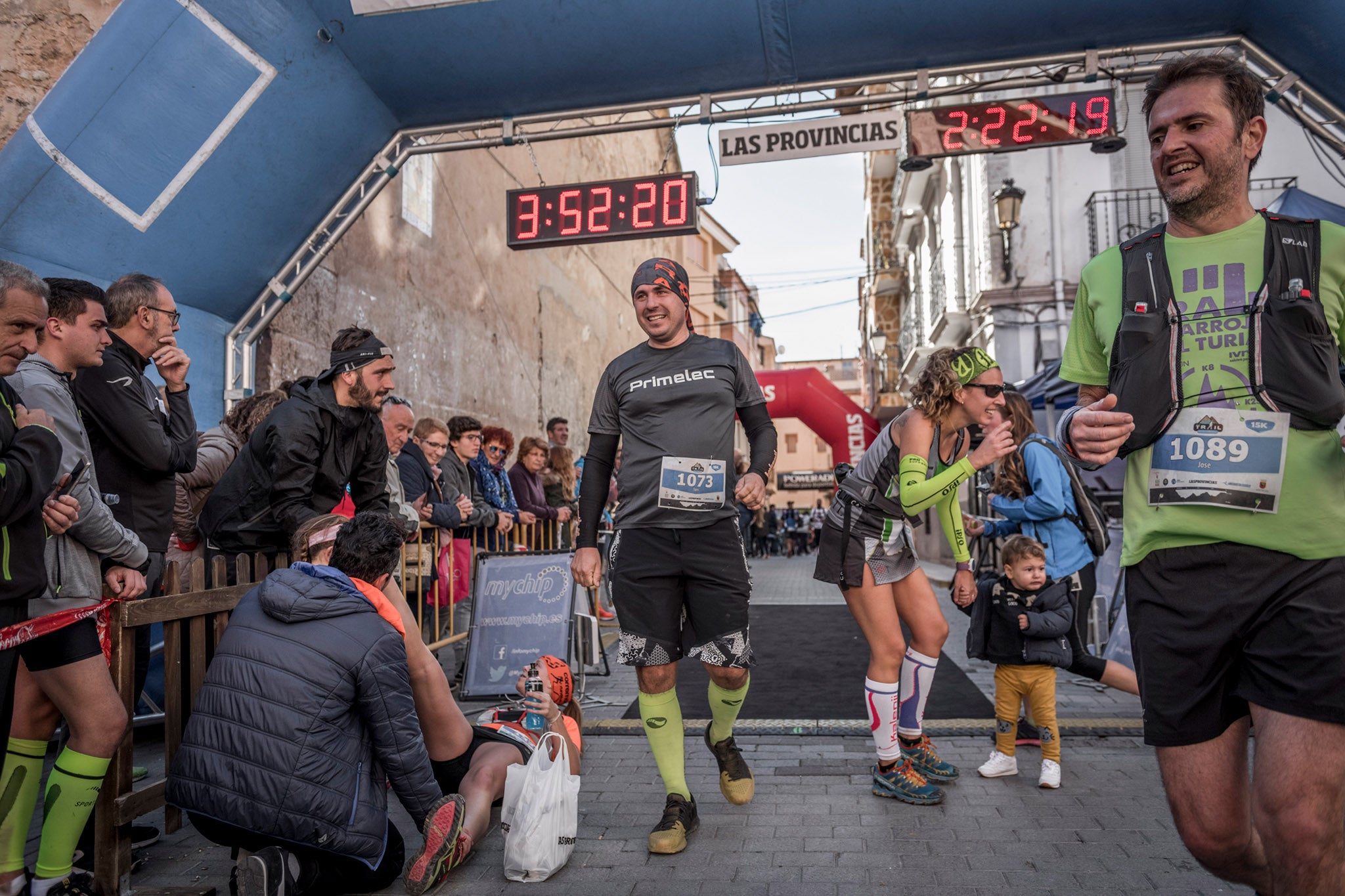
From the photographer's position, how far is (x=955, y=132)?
8.50 metres

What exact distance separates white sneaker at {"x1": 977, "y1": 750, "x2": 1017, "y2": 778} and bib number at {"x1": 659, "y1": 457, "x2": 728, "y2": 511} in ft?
6.17

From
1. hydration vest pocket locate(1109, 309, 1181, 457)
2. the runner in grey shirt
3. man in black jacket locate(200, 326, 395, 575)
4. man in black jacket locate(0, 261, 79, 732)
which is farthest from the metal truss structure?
hydration vest pocket locate(1109, 309, 1181, 457)

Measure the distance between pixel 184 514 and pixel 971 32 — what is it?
7.17 m

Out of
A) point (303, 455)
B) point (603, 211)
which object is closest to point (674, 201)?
point (603, 211)


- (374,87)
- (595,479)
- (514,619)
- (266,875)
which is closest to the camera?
(266,875)

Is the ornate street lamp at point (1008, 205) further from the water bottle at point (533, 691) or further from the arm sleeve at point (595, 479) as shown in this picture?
the water bottle at point (533, 691)

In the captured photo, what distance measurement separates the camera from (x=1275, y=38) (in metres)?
7.66

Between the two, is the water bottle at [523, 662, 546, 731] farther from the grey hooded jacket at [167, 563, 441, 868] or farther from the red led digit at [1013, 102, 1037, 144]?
the red led digit at [1013, 102, 1037, 144]

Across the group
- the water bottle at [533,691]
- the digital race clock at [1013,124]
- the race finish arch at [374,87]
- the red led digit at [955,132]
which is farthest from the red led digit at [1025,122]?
the water bottle at [533,691]

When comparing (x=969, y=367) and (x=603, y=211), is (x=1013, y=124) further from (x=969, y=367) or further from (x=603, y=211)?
(x=969, y=367)

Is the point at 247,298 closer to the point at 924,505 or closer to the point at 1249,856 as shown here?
the point at 924,505

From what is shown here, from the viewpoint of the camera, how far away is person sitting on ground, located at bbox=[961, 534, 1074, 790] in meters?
4.37

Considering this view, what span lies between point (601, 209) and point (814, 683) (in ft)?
15.6

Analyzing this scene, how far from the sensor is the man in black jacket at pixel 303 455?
159 inches
